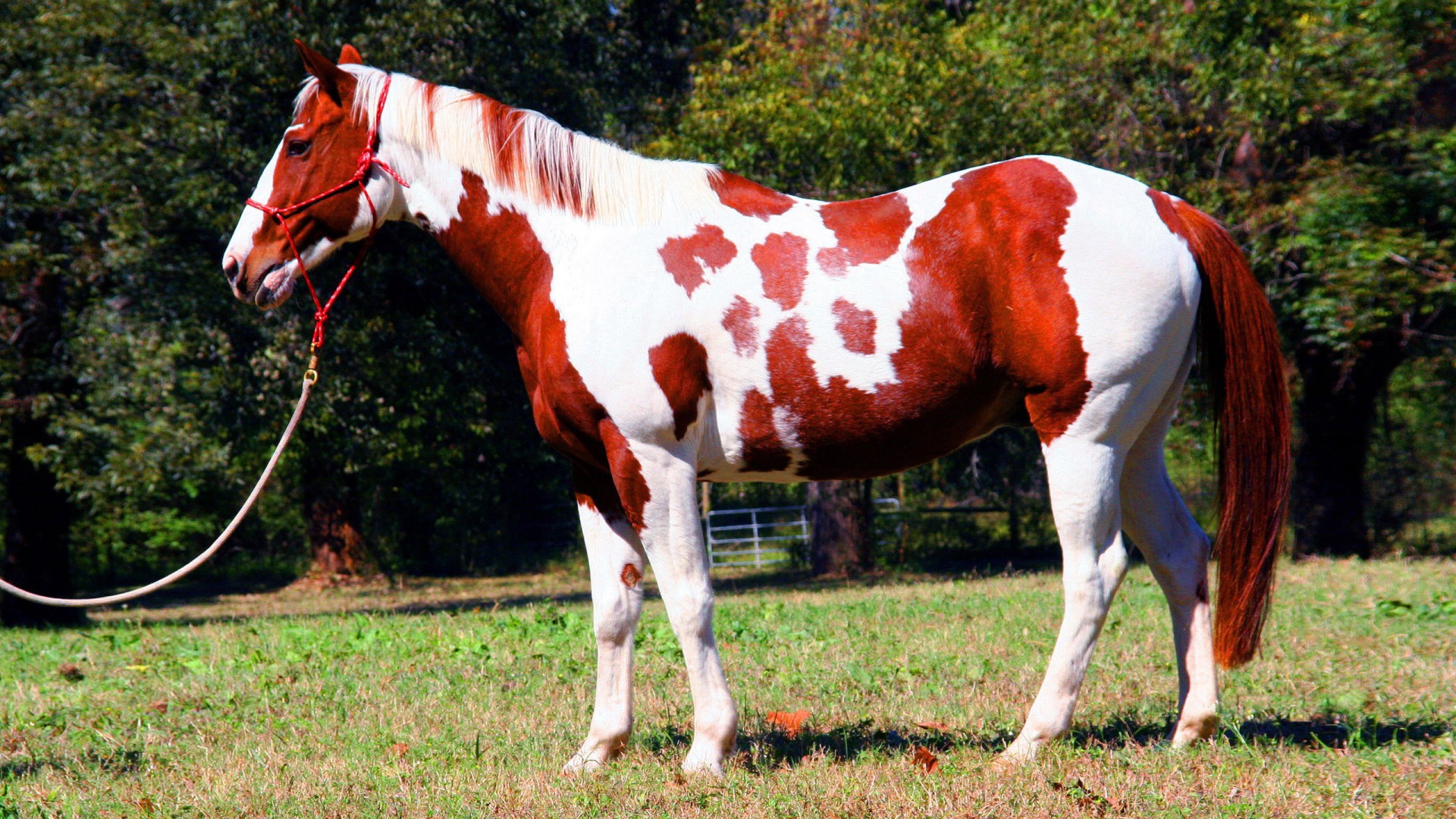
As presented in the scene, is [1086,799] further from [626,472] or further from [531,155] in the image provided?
[531,155]

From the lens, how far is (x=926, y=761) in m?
3.94

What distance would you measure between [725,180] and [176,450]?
9.39 meters

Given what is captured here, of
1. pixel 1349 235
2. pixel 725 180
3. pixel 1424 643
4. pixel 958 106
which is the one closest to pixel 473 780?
→ pixel 725 180

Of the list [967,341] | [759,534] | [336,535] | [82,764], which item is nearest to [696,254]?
[967,341]

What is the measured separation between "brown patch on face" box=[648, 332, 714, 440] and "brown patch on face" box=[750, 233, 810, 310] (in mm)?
310

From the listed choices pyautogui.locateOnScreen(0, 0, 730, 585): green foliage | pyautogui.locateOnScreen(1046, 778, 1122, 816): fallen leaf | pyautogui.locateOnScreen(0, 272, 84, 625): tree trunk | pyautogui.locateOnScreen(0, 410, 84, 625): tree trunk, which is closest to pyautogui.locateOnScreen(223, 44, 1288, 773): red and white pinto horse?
pyautogui.locateOnScreen(1046, 778, 1122, 816): fallen leaf

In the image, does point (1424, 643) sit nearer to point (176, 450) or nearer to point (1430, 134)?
point (1430, 134)

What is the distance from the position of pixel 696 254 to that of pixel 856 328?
24.1 inches

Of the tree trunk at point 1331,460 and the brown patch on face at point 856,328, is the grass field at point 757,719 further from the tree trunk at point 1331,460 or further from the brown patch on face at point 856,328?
the tree trunk at point 1331,460

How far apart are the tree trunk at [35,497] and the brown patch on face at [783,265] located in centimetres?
1057

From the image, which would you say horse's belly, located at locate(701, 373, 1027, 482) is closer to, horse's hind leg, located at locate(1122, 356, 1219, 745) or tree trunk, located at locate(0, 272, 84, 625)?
horse's hind leg, located at locate(1122, 356, 1219, 745)

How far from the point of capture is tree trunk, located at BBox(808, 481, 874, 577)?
17828 mm

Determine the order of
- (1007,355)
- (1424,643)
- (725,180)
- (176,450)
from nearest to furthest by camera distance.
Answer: (1007,355) → (725,180) → (1424,643) → (176,450)

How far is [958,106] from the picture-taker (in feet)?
48.2
